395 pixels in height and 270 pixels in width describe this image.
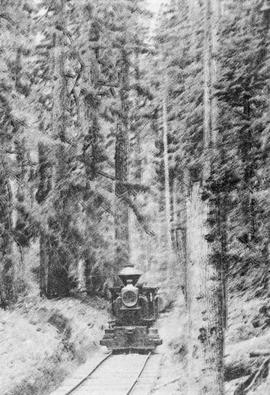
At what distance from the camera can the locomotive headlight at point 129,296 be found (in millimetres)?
15375

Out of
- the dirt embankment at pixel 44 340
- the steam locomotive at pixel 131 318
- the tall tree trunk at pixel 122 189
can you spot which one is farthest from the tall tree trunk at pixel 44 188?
the tall tree trunk at pixel 122 189

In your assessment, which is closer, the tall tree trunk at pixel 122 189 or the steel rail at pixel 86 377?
the steel rail at pixel 86 377

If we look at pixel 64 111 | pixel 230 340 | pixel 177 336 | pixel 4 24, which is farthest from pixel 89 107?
pixel 230 340

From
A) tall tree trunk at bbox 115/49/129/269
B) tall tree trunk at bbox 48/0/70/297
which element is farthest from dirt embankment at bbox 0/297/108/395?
tall tree trunk at bbox 115/49/129/269

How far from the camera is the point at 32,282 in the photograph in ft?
56.3

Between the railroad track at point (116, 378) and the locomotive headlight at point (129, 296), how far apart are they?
5.32 feet

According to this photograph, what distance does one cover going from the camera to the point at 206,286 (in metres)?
7.85

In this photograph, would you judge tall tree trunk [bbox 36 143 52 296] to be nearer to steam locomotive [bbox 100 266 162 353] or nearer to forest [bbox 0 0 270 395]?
forest [bbox 0 0 270 395]

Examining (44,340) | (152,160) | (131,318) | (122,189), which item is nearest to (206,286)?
(44,340)

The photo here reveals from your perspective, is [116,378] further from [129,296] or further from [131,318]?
[129,296]

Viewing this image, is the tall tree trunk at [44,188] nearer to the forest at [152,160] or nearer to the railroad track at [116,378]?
the forest at [152,160]

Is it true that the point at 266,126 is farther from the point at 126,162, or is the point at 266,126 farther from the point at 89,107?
the point at 126,162

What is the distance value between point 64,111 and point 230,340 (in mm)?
7839

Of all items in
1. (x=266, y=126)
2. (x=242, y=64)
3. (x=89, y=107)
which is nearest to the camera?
(x=266, y=126)
